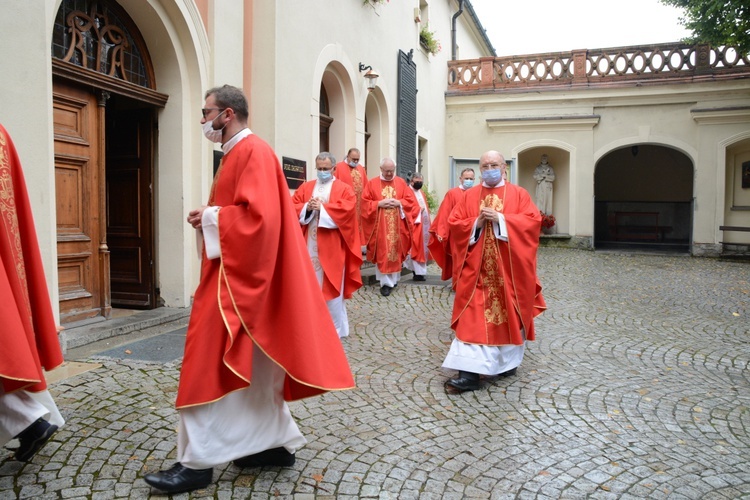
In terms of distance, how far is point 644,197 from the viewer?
22.3 m

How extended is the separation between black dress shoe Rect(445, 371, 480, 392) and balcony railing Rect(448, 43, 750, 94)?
14.9 m

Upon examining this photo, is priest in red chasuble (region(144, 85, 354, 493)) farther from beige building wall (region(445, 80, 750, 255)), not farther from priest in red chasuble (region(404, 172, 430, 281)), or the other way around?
beige building wall (region(445, 80, 750, 255))

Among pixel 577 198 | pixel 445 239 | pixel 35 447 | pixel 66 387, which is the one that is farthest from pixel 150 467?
pixel 577 198

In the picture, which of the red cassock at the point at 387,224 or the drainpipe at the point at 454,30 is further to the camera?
the drainpipe at the point at 454,30

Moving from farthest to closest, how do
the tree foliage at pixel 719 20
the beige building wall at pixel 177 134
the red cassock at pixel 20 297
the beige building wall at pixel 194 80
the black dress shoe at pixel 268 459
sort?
1. the tree foliage at pixel 719 20
2. the beige building wall at pixel 177 134
3. the beige building wall at pixel 194 80
4. the black dress shoe at pixel 268 459
5. the red cassock at pixel 20 297

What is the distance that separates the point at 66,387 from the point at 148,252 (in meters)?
3.06

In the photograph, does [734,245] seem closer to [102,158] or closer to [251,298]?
[102,158]

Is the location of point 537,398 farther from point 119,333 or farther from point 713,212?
point 713,212

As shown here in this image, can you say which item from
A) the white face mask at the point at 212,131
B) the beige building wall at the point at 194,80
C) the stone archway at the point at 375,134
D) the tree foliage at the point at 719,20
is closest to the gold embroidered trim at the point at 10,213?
the white face mask at the point at 212,131

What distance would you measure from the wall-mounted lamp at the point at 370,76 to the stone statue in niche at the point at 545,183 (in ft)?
28.8

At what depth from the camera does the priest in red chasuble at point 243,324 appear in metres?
2.75

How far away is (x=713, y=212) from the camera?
53.5 ft

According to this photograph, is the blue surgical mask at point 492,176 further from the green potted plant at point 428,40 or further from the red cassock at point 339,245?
the green potted plant at point 428,40

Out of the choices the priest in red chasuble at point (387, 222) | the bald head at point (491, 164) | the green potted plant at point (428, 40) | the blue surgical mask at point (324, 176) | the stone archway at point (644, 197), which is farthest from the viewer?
the stone archway at point (644, 197)
